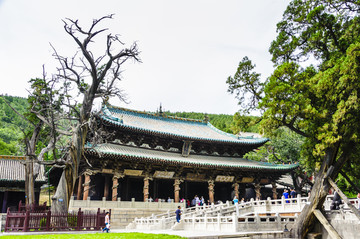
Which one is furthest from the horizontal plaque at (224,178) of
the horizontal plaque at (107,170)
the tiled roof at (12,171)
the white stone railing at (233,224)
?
the tiled roof at (12,171)

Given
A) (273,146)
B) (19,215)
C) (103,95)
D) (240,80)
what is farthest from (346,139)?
(273,146)

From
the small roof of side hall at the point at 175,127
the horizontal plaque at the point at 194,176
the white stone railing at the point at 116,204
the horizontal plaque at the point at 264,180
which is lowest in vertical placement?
the white stone railing at the point at 116,204

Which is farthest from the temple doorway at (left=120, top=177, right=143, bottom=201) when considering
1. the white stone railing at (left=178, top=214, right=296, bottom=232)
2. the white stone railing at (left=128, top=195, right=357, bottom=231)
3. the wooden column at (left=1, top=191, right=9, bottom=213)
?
the wooden column at (left=1, top=191, right=9, bottom=213)

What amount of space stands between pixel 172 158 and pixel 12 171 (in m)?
15.7

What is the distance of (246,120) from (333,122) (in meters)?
4.77

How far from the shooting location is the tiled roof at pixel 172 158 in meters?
20.4

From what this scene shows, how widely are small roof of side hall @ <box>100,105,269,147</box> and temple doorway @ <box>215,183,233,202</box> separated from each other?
459cm

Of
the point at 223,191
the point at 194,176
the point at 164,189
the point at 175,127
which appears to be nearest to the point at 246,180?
the point at 223,191

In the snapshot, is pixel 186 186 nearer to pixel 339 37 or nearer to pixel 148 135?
pixel 148 135

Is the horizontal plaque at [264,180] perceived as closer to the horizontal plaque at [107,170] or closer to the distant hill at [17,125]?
the distant hill at [17,125]

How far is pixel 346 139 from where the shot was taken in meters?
13.3

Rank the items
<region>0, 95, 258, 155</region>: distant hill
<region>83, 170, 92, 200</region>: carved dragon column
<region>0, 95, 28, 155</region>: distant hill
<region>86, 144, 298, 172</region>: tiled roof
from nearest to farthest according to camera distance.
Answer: <region>0, 95, 258, 155</region>: distant hill → <region>83, 170, 92, 200</region>: carved dragon column → <region>86, 144, 298, 172</region>: tiled roof → <region>0, 95, 28, 155</region>: distant hill

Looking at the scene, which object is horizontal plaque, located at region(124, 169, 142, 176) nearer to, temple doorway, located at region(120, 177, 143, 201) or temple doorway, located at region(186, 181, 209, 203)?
temple doorway, located at region(120, 177, 143, 201)

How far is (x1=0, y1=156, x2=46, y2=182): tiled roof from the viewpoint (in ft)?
82.6
